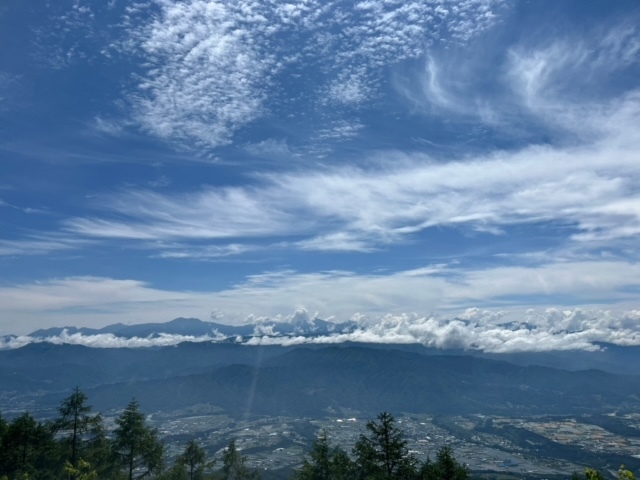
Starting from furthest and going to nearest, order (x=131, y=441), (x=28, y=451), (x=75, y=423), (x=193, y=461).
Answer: (x=193, y=461) → (x=131, y=441) → (x=75, y=423) → (x=28, y=451)

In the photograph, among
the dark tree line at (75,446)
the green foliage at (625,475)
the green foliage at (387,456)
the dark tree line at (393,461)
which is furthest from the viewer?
the dark tree line at (75,446)

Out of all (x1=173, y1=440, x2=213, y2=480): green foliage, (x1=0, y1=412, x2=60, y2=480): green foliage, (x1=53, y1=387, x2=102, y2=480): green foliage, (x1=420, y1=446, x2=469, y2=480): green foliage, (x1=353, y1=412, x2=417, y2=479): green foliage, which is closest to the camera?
(x1=420, y1=446, x2=469, y2=480): green foliage

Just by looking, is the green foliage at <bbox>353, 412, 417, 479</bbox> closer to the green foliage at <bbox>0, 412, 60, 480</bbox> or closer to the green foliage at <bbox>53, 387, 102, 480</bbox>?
the green foliage at <bbox>53, 387, 102, 480</bbox>

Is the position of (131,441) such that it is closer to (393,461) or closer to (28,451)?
(28,451)

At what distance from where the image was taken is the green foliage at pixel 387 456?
38.8 metres

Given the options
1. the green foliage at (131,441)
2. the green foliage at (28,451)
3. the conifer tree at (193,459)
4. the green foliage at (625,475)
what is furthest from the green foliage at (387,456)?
the green foliage at (28,451)

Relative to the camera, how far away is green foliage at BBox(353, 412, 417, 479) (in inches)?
1526

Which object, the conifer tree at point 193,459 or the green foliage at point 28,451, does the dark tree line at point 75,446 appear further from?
the conifer tree at point 193,459

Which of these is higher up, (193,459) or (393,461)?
(393,461)

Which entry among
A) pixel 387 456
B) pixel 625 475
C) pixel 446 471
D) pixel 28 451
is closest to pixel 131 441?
pixel 28 451

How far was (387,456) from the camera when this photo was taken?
39.2m

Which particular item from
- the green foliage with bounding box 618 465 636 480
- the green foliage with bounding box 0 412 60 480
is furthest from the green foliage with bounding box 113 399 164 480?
→ the green foliage with bounding box 618 465 636 480

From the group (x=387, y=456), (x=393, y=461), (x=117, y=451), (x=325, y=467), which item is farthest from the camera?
(x=325, y=467)

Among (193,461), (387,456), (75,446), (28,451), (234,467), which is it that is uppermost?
(28,451)
